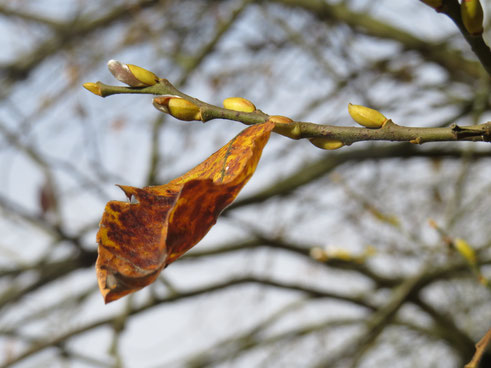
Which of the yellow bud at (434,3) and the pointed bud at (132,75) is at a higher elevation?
the pointed bud at (132,75)

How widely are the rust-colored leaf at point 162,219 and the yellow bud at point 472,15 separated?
0.64 ft

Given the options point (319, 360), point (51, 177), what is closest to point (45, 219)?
point (51, 177)

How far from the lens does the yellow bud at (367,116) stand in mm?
472

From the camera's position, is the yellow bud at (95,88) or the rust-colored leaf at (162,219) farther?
the yellow bud at (95,88)

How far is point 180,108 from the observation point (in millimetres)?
484

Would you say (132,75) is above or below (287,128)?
above

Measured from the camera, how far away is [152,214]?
0.46 meters

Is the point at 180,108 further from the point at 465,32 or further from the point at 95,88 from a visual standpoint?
the point at 465,32

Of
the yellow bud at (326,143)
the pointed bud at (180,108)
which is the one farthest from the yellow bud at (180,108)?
the yellow bud at (326,143)

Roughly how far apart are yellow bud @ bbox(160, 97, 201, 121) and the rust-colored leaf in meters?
0.05

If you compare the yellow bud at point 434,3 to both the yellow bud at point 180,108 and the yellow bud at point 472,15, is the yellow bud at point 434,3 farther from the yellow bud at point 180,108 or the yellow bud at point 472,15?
the yellow bud at point 180,108

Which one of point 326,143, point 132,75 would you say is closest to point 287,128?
point 326,143

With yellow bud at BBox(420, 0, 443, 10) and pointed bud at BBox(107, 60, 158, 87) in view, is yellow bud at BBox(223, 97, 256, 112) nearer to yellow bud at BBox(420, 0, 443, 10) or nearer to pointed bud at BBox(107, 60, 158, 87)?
pointed bud at BBox(107, 60, 158, 87)

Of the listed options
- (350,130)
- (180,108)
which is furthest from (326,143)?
(180,108)
